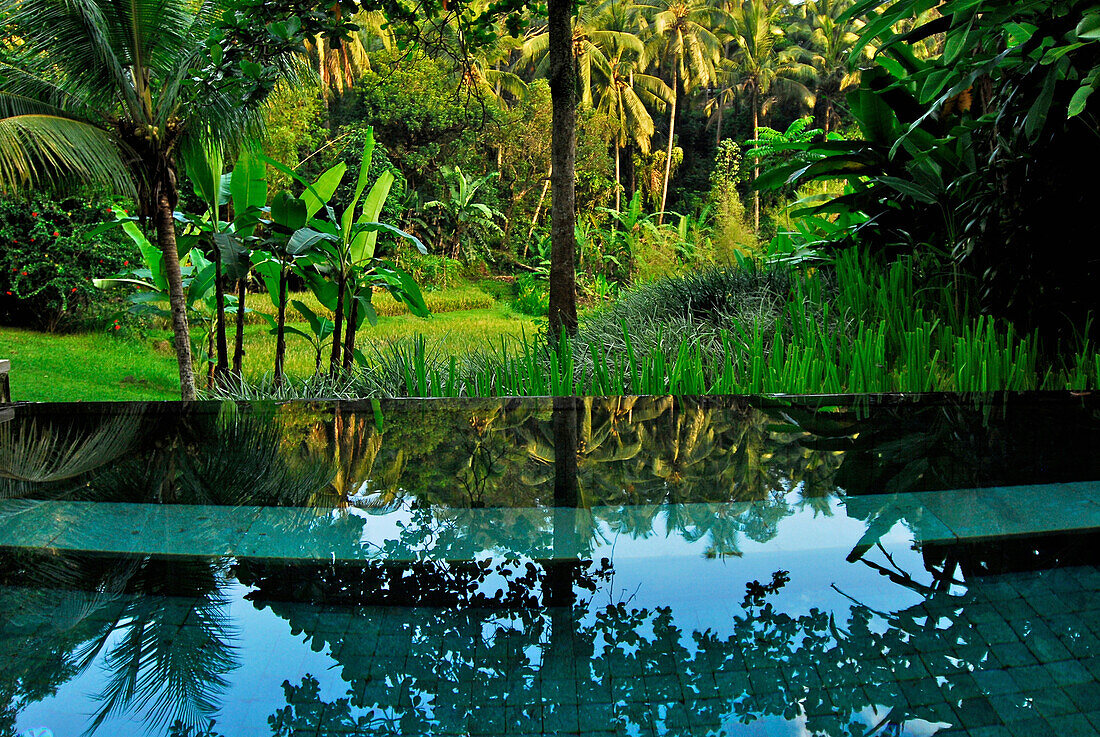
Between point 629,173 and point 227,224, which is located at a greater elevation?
point 629,173

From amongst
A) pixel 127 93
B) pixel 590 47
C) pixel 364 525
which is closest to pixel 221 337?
pixel 127 93

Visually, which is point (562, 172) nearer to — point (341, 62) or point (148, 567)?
point (148, 567)

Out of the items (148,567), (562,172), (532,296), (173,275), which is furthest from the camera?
(532,296)

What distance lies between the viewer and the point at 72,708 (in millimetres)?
901

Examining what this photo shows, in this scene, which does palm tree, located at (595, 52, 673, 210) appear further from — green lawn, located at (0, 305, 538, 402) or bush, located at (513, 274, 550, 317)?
green lawn, located at (0, 305, 538, 402)

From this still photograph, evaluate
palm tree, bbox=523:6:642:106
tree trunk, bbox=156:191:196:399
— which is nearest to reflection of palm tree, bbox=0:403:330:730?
tree trunk, bbox=156:191:196:399

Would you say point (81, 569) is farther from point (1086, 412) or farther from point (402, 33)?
point (402, 33)

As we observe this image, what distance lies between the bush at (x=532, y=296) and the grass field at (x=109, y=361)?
95.0 inches

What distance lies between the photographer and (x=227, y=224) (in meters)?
4.22

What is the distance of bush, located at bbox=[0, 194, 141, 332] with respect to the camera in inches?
337

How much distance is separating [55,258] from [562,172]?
7100 mm

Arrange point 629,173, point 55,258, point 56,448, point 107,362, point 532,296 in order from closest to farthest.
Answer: point 56,448 → point 107,362 → point 55,258 → point 532,296 → point 629,173

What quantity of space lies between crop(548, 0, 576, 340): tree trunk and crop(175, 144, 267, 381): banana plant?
1.67 metres

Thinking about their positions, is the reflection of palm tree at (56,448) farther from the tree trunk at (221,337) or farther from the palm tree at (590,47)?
the palm tree at (590,47)
